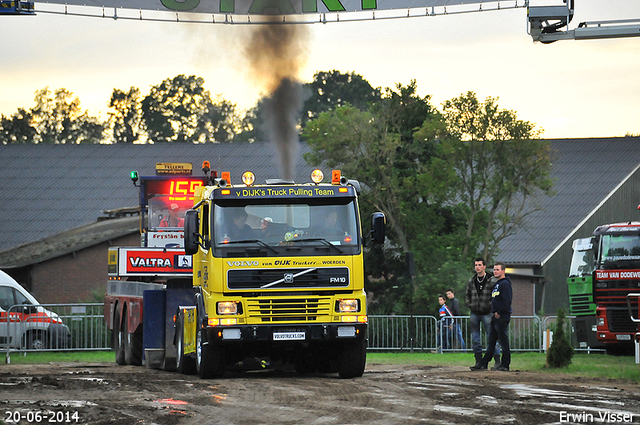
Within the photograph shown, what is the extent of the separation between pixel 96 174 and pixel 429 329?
31468 mm

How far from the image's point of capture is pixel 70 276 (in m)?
43.1

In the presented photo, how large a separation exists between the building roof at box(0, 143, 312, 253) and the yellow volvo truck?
113ft

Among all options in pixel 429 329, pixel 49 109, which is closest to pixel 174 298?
pixel 429 329

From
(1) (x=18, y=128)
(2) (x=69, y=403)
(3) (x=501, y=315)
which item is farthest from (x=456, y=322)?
(1) (x=18, y=128)

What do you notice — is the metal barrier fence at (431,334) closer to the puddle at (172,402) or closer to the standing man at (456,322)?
the standing man at (456,322)

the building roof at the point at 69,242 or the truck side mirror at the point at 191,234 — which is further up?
the building roof at the point at 69,242

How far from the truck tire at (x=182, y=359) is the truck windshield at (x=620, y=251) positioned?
11.7 meters

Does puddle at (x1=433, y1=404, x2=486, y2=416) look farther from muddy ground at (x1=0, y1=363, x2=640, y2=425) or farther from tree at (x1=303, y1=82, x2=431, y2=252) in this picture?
tree at (x1=303, y1=82, x2=431, y2=252)

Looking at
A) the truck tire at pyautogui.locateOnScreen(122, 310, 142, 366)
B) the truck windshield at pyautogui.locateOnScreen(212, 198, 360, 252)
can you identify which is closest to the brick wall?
the truck tire at pyautogui.locateOnScreen(122, 310, 142, 366)

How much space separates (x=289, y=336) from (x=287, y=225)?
1702 millimetres

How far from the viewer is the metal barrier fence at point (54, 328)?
2489 centimetres

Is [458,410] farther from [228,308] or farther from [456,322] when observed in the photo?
[456,322]

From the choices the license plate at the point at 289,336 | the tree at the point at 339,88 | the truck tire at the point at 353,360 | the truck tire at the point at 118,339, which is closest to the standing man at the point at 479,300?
the truck tire at the point at 353,360

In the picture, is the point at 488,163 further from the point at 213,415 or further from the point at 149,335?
the point at 213,415
